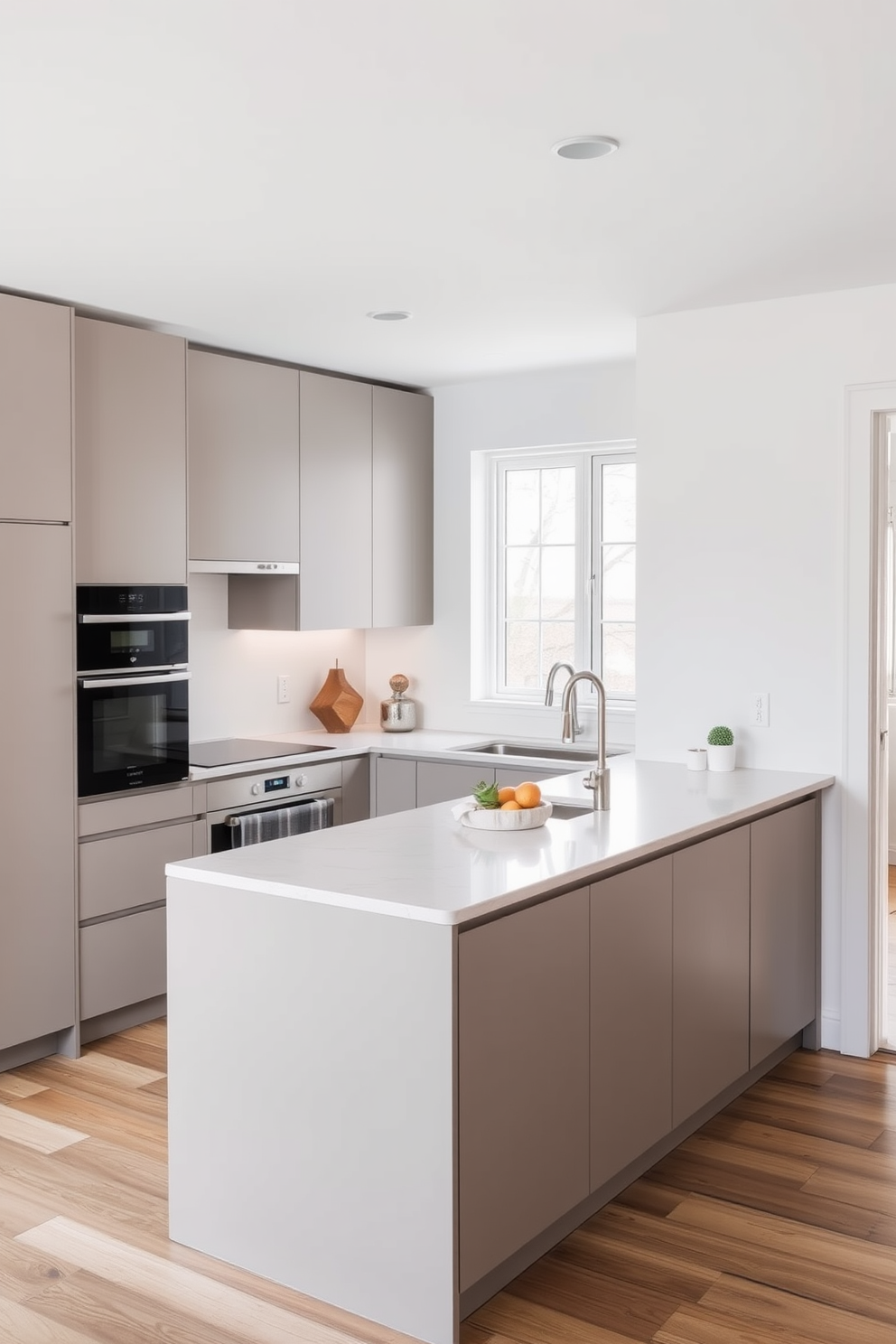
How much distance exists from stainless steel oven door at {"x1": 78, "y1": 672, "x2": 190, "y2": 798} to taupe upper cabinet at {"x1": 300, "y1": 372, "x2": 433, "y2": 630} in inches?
35.0

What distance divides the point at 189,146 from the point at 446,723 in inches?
134

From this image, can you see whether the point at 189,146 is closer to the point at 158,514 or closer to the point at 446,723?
the point at 158,514

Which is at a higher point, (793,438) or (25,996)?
(793,438)

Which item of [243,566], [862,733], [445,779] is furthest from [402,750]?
[862,733]

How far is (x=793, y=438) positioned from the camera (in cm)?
395

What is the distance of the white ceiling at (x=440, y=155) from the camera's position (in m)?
2.05

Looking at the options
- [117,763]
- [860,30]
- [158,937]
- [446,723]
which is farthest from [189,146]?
[446,723]

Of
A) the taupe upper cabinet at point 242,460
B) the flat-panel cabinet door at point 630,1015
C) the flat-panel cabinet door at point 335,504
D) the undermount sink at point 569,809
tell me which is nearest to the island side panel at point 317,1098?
the flat-panel cabinet door at point 630,1015

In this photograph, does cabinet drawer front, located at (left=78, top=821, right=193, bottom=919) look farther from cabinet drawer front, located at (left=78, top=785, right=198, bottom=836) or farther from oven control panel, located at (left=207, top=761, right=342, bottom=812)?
oven control panel, located at (left=207, top=761, right=342, bottom=812)

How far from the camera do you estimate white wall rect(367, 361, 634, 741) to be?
514 cm

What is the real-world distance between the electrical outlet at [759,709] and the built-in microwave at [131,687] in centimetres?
195

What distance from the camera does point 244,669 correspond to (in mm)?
5176

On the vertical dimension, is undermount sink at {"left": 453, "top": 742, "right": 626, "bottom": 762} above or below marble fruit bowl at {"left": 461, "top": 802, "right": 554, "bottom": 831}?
below

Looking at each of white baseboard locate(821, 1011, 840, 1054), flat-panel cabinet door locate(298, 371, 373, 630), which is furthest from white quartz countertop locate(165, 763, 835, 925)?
flat-panel cabinet door locate(298, 371, 373, 630)
